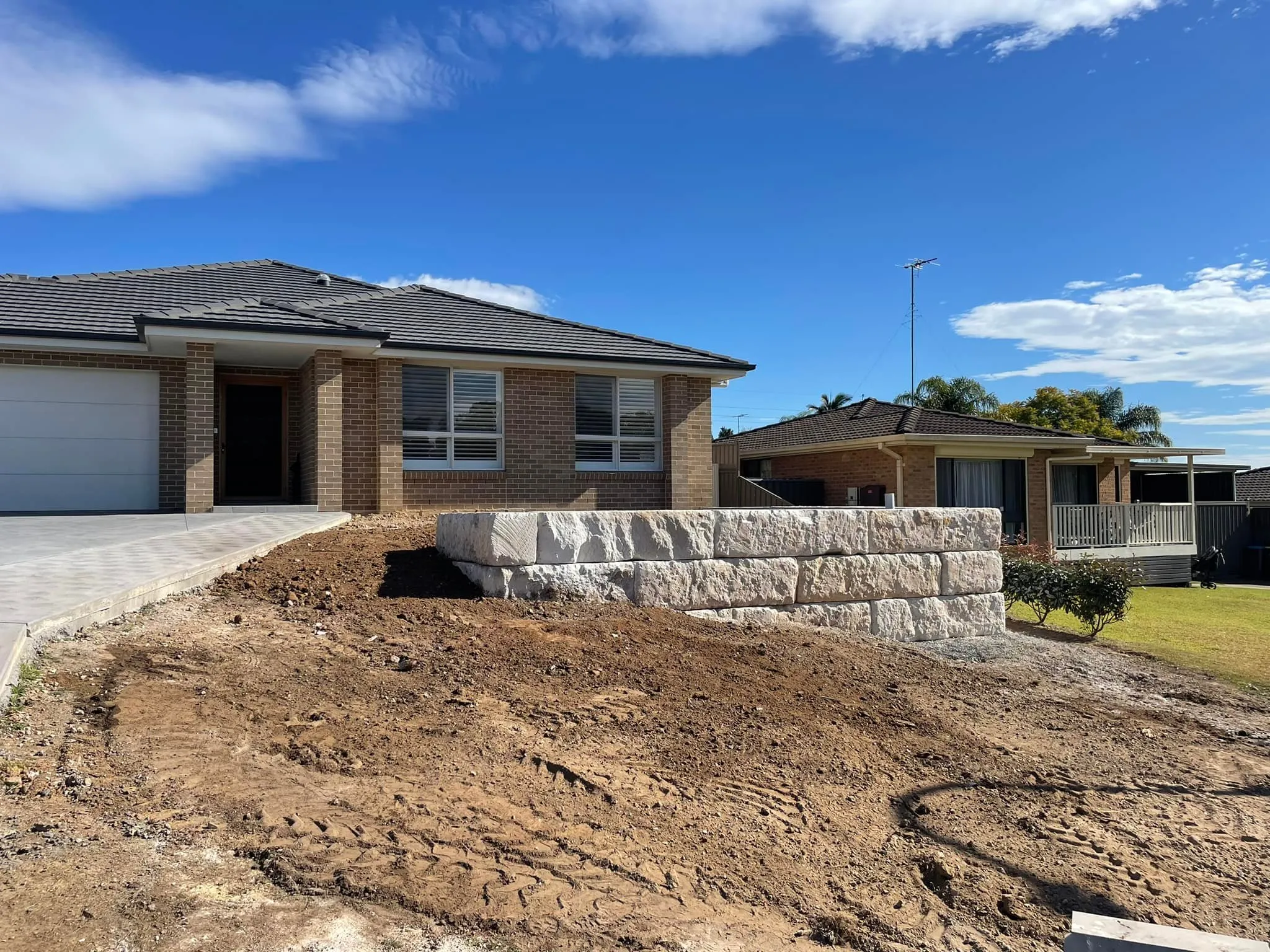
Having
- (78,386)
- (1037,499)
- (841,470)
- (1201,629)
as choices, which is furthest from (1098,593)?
(78,386)

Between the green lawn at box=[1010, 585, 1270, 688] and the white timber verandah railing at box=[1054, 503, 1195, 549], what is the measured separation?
173cm

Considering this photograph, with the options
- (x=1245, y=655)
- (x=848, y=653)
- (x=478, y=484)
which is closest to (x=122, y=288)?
(x=478, y=484)

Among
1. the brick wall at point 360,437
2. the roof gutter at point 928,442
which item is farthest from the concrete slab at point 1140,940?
the roof gutter at point 928,442

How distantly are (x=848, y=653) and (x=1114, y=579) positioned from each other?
23.6 ft

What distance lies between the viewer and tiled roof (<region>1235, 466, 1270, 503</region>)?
3131 centimetres

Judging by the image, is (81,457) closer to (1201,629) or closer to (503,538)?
(503,538)

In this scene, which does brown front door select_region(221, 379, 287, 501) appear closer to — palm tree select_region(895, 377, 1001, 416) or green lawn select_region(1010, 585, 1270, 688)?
green lawn select_region(1010, 585, 1270, 688)

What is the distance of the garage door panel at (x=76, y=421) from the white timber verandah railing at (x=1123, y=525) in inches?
824

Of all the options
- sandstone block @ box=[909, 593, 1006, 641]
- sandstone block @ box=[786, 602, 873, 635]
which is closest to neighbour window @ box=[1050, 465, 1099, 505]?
sandstone block @ box=[909, 593, 1006, 641]

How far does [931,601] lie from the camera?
8.73m

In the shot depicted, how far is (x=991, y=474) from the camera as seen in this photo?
71.8ft

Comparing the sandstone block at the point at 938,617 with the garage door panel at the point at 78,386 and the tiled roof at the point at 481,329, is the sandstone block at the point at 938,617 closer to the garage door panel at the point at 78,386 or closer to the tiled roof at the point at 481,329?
the tiled roof at the point at 481,329

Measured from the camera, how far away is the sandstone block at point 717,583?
7.09 metres

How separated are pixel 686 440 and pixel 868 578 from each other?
25.6 feet
